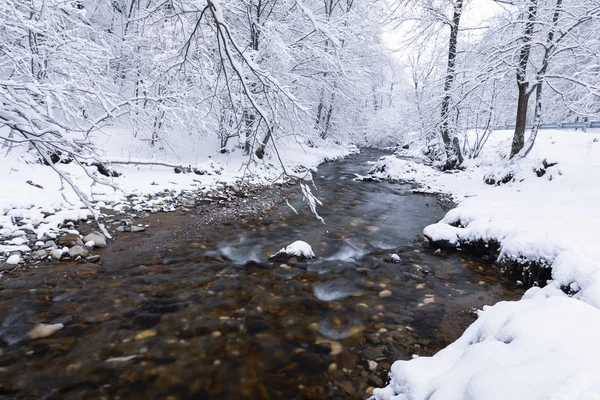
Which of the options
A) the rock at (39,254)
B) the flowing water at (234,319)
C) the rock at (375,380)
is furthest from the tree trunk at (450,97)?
the rock at (39,254)

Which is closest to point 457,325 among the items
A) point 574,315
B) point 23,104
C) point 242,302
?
point 574,315

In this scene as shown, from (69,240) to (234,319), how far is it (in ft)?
11.1

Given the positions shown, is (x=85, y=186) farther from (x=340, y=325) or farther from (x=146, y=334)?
(x=340, y=325)

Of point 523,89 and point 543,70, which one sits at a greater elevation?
point 543,70

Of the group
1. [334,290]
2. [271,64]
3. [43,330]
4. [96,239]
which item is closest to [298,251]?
[334,290]

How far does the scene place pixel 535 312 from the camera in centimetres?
219

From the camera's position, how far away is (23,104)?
2178mm

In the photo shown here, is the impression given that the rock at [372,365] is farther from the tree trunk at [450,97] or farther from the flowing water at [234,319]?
the tree trunk at [450,97]

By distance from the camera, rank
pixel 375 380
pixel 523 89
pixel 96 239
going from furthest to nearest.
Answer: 1. pixel 523 89
2. pixel 96 239
3. pixel 375 380

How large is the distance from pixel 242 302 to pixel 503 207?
20.7ft

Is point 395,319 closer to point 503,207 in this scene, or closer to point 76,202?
point 503,207

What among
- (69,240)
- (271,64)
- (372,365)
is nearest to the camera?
(372,365)

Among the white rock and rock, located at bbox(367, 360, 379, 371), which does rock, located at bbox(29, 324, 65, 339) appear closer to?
the white rock

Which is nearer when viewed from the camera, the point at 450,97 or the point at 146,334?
the point at 146,334
